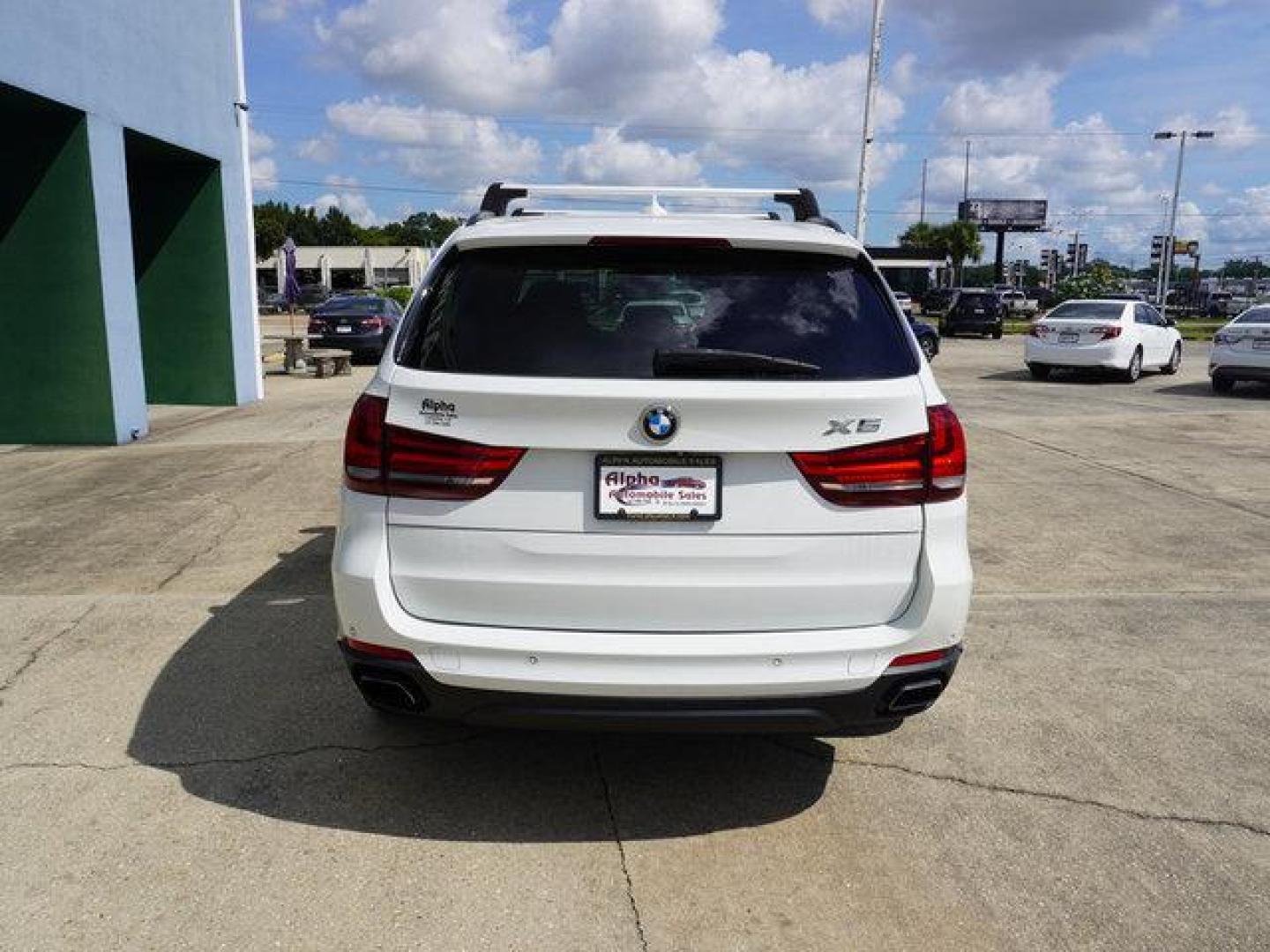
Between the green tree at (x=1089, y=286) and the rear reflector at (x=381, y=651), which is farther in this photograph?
the green tree at (x=1089, y=286)

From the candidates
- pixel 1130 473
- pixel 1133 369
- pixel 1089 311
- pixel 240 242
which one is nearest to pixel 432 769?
Result: pixel 1130 473

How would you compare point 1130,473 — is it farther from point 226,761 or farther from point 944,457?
point 226,761

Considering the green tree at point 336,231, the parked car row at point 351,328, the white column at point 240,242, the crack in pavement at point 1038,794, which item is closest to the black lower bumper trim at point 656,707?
the crack in pavement at point 1038,794

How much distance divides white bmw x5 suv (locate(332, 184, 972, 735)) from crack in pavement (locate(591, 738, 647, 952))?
0.47 meters

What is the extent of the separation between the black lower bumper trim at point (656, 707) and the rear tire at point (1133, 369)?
17879 mm

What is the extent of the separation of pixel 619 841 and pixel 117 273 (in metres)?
10.2

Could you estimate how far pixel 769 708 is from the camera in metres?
2.87

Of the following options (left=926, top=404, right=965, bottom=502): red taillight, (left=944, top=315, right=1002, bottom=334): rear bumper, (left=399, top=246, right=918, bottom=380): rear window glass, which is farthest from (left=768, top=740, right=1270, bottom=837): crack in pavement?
(left=944, top=315, right=1002, bottom=334): rear bumper

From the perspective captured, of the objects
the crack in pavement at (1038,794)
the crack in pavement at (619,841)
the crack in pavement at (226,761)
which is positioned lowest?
the crack in pavement at (226,761)

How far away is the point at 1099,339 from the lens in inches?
722

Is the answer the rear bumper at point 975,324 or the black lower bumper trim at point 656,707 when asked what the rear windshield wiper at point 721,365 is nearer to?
the black lower bumper trim at point 656,707

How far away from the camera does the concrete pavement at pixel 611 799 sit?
9.04 ft

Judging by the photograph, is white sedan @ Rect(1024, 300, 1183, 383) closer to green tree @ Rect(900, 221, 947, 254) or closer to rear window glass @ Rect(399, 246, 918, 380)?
rear window glass @ Rect(399, 246, 918, 380)

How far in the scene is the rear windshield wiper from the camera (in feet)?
9.34
